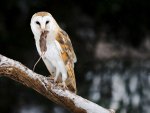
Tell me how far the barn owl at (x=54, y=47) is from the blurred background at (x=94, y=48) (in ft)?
5.19

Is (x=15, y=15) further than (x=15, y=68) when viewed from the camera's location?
Yes

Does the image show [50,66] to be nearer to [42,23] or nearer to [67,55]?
[67,55]

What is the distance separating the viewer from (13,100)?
162 inches

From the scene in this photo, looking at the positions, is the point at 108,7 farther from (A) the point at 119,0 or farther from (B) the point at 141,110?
(B) the point at 141,110

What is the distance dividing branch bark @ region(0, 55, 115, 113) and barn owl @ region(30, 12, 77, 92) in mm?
53

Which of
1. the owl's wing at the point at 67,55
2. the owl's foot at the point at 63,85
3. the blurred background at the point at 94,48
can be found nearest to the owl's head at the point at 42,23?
the owl's wing at the point at 67,55

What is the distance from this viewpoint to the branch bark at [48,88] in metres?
2.10

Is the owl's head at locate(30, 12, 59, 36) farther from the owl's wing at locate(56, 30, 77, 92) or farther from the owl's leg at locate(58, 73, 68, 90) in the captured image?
the owl's leg at locate(58, 73, 68, 90)

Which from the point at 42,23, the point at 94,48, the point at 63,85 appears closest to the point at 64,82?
the point at 63,85

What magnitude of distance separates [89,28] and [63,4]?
0.27 m

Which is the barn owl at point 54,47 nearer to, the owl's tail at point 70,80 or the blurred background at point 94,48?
the owl's tail at point 70,80

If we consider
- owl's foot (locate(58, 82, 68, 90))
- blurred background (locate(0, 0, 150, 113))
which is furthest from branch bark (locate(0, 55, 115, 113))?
blurred background (locate(0, 0, 150, 113))

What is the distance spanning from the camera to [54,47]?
2193mm

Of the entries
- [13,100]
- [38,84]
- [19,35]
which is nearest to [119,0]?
[19,35]
